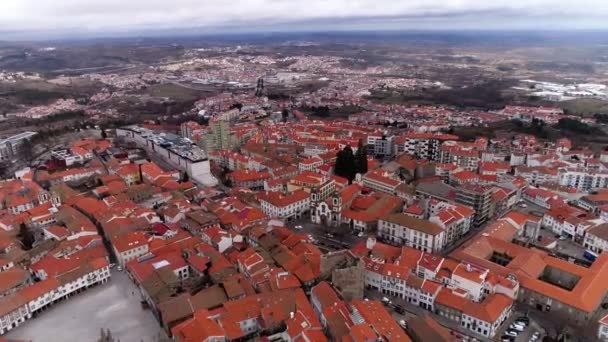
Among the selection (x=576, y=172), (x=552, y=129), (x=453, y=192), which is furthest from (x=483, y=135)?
(x=453, y=192)

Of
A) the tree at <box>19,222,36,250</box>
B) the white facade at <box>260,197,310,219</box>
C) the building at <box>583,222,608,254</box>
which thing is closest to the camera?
the building at <box>583,222,608,254</box>

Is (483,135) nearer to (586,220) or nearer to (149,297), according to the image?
(586,220)

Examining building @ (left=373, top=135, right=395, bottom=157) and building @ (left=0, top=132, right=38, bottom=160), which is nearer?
building @ (left=373, top=135, right=395, bottom=157)

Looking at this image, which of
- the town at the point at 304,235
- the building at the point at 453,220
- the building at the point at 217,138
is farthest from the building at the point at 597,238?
the building at the point at 217,138

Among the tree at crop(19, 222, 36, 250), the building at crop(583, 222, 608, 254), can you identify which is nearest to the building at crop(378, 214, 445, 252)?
the building at crop(583, 222, 608, 254)

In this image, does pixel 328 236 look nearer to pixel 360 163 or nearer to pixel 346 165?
pixel 346 165

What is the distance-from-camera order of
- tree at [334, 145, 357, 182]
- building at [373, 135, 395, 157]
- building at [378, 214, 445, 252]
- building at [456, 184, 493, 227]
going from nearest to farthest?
building at [378, 214, 445, 252], building at [456, 184, 493, 227], tree at [334, 145, 357, 182], building at [373, 135, 395, 157]

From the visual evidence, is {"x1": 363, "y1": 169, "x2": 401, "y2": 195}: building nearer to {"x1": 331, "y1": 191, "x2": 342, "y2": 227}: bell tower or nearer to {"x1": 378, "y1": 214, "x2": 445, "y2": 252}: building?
{"x1": 331, "y1": 191, "x2": 342, "y2": 227}: bell tower
